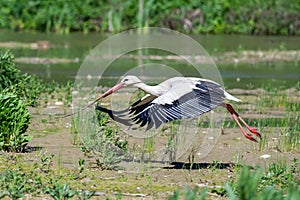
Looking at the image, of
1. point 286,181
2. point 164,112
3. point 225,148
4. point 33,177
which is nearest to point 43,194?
point 33,177

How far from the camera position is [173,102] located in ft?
25.4

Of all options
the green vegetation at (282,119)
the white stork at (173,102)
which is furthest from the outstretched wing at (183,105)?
the green vegetation at (282,119)

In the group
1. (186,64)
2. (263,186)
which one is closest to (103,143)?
(263,186)

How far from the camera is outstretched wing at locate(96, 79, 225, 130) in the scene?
7.50 m

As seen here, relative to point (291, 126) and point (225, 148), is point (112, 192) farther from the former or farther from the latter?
point (291, 126)

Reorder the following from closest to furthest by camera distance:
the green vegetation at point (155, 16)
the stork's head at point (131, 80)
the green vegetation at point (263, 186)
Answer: the green vegetation at point (263, 186), the stork's head at point (131, 80), the green vegetation at point (155, 16)

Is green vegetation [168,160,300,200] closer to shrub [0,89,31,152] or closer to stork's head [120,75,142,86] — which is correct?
stork's head [120,75,142,86]

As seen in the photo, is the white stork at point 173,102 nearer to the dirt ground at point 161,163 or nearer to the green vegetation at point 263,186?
the dirt ground at point 161,163

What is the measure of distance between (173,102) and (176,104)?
0.04 metres

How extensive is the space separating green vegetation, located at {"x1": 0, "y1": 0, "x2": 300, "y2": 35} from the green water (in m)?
0.75

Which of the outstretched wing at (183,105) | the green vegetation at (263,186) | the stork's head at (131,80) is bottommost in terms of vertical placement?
the green vegetation at (263,186)

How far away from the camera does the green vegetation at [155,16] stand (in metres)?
24.5

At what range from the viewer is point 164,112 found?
7574 mm

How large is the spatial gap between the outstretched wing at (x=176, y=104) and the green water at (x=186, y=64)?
6.14m
